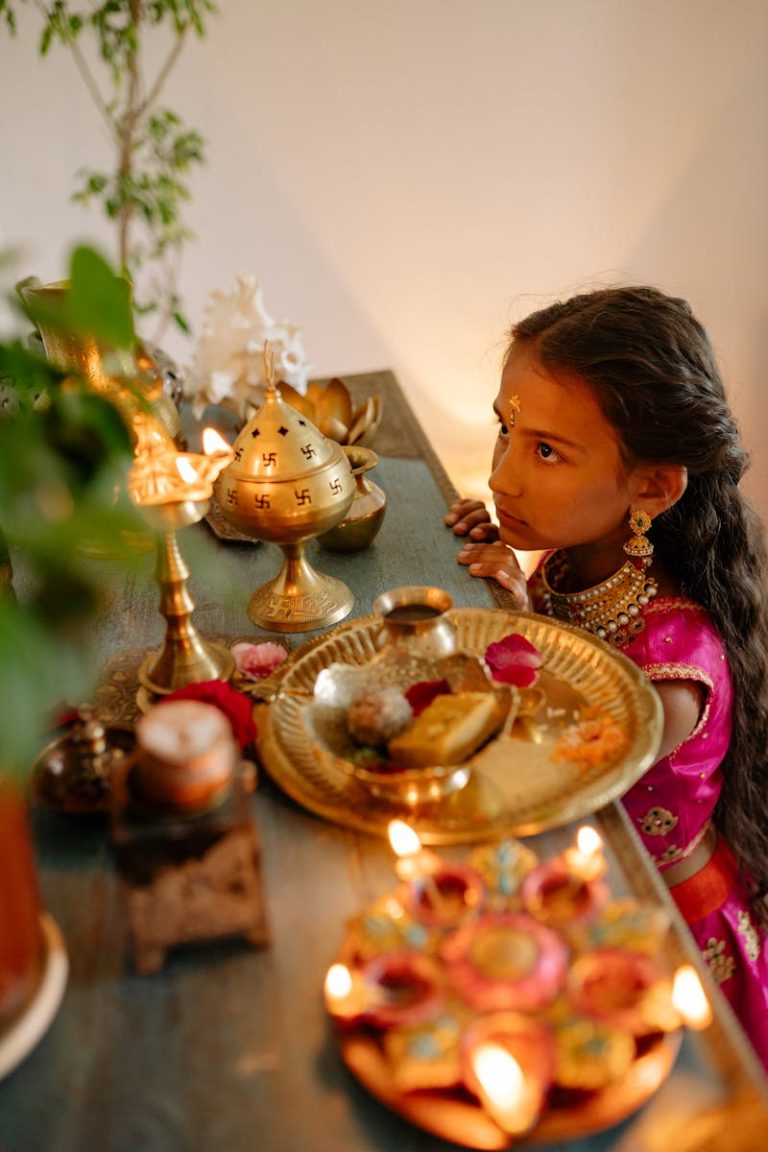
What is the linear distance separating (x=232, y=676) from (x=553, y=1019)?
0.44 meters

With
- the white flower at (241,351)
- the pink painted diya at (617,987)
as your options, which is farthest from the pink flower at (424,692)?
the white flower at (241,351)

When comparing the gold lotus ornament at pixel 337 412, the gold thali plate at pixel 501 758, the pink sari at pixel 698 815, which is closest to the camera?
the gold thali plate at pixel 501 758

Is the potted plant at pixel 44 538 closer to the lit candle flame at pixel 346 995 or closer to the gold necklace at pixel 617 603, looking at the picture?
the lit candle flame at pixel 346 995

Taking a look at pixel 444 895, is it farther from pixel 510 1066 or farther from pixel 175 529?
pixel 175 529

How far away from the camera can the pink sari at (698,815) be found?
1.03 m

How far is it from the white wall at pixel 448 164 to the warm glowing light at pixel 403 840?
5.97 ft

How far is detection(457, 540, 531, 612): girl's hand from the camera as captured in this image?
1036mm

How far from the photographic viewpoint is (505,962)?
21.2 inches

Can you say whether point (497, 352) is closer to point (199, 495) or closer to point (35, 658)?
point (199, 495)

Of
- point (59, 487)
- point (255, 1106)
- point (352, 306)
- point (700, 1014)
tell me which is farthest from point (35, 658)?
point (352, 306)

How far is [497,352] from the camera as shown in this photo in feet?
8.40

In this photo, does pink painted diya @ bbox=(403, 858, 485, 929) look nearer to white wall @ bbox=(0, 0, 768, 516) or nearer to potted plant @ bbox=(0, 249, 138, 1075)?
potted plant @ bbox=(0, 249, 138, 1075)

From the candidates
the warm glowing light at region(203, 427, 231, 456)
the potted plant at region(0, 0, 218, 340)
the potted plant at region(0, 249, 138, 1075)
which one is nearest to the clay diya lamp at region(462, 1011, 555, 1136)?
the potted plant at region(0, 249, 138, 1075)

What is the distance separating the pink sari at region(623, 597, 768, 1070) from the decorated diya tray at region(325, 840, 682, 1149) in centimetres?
A: 47
